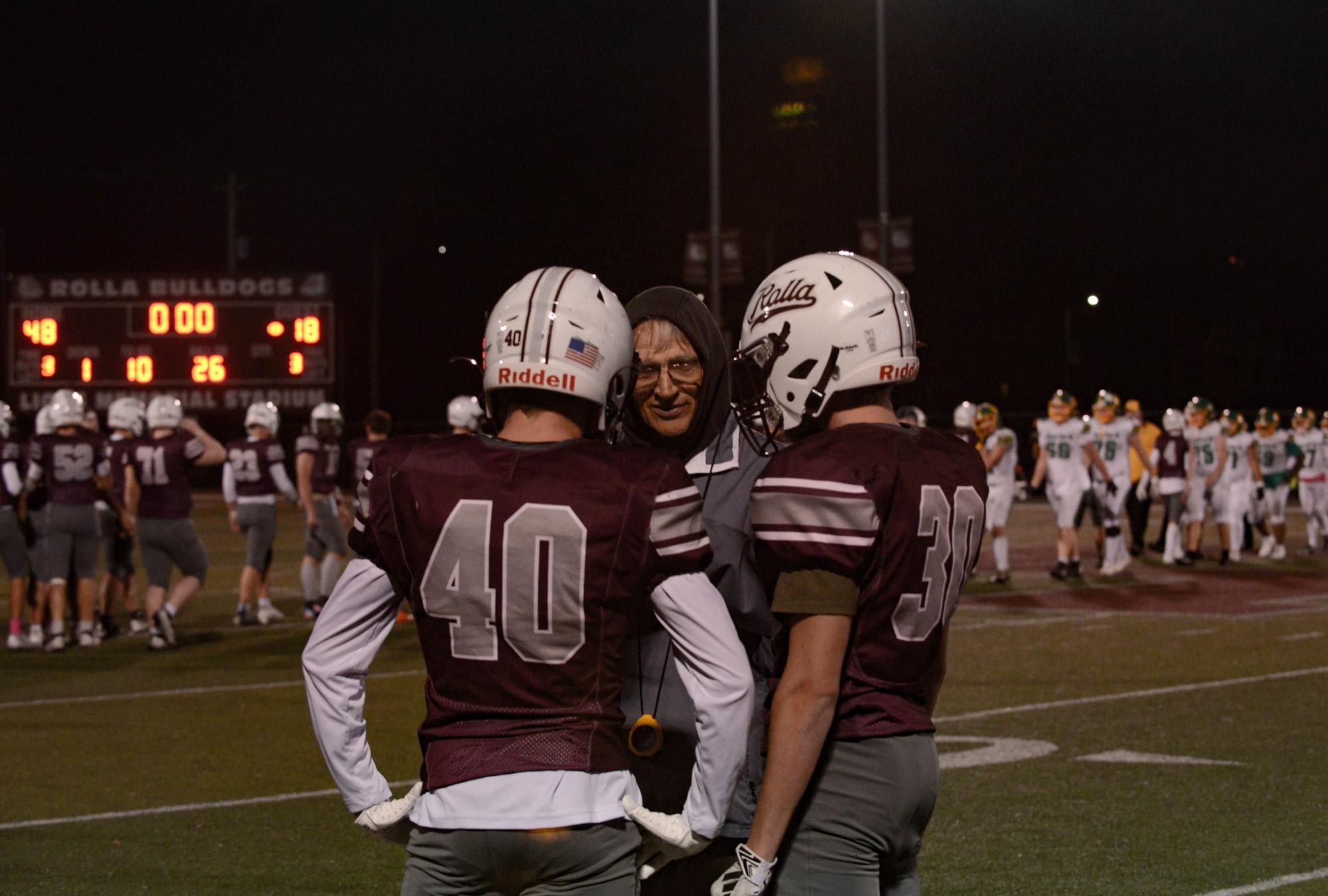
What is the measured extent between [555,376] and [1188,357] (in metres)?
58.8

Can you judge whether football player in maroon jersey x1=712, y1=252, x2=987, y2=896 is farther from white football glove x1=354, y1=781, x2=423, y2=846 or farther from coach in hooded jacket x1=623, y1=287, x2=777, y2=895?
white football glove x1=354, y1=781, x2=423, y2=846

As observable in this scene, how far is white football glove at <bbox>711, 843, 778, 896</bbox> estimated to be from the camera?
2.82 metres

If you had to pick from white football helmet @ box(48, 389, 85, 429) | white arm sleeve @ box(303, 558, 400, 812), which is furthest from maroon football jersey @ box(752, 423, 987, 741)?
white football helmet @ box(48, 389, 85, 429)

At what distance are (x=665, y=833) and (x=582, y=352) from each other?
0.86 meters

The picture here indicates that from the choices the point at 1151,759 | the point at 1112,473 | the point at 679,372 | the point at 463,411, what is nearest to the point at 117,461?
the point at 463,411

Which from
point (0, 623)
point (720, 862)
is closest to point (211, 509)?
point (0, 623)

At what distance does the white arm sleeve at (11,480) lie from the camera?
12664 mm

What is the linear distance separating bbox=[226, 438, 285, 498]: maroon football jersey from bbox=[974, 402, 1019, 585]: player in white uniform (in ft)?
24.9

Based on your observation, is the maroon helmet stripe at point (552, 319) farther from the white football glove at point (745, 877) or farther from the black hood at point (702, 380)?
the white football glove at point (745, 877)

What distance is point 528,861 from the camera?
272 cm

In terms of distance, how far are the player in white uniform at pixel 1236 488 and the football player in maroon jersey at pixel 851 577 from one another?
17516 millimetres

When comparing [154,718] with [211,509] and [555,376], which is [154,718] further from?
[211,509]

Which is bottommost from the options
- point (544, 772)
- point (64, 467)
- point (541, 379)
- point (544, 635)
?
point (544, 772)

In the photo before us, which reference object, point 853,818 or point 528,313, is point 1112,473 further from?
point 528,313
